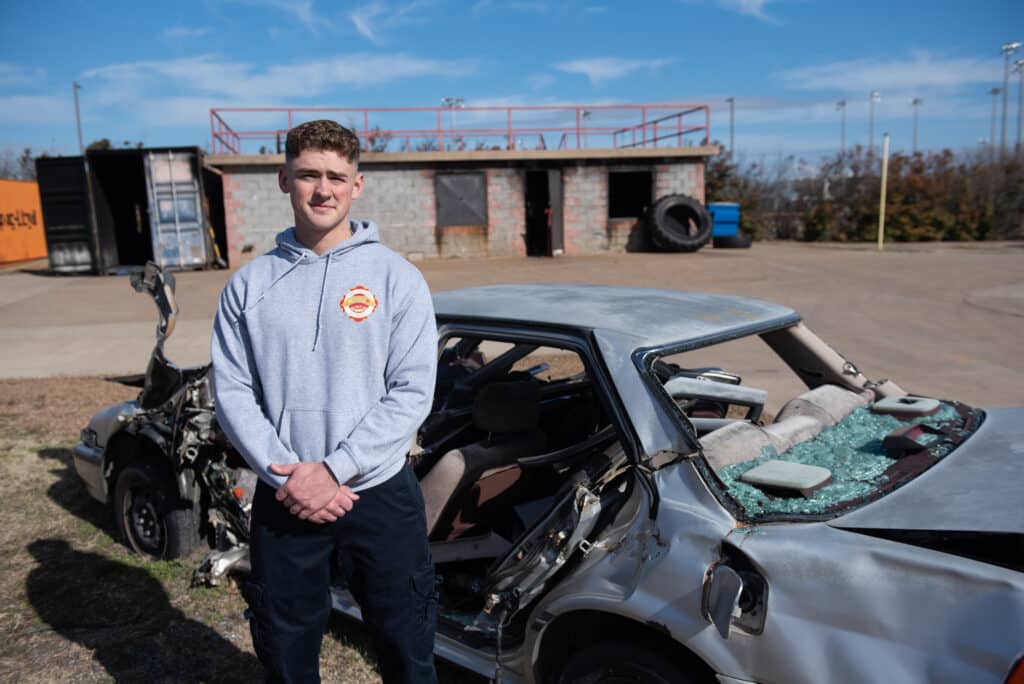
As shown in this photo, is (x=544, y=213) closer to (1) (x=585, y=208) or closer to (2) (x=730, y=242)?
(1) (x=585, y=208)

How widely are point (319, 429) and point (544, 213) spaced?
70.2ft

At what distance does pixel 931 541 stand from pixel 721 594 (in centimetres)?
48

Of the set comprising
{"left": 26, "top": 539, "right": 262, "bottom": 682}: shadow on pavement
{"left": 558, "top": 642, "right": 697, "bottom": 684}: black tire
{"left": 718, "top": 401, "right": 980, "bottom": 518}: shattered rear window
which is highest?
{"left": 718, "top": 401, "right": 980, "bottom": 518}: shattered rear window

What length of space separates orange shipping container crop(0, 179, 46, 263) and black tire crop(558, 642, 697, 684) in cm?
2925

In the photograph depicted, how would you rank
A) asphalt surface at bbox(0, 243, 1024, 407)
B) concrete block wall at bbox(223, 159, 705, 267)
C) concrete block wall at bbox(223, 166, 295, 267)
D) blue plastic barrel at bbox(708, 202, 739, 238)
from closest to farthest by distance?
asphalt surface at bbox(0, 243, 1024, 407) → concrete block wall at bbox(223, 166, 295, 267) → concrete block wall at bbox(223, 159, 705, 267) → blue plastic barrel at bbox(708, 202, 739, 238)

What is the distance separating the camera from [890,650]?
1567 millimetres

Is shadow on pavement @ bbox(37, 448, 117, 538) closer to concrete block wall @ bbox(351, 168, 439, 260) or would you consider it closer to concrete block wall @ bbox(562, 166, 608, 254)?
concrete block wall @ bbox(351, 168, 439, 260)

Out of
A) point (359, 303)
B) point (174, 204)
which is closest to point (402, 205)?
point (174, 204)

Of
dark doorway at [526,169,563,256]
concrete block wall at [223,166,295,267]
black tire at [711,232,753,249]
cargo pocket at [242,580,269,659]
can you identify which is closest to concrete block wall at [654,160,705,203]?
black tire at [711,232,753,249]

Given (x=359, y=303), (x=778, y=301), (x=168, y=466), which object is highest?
(x=359, y=303)

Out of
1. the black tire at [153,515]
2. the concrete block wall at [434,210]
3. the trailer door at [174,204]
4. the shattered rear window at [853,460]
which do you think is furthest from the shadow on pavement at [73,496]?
the concrete block wall at [434,210]

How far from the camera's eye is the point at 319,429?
1927mm

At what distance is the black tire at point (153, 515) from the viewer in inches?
148

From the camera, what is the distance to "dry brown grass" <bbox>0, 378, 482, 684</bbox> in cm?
300
